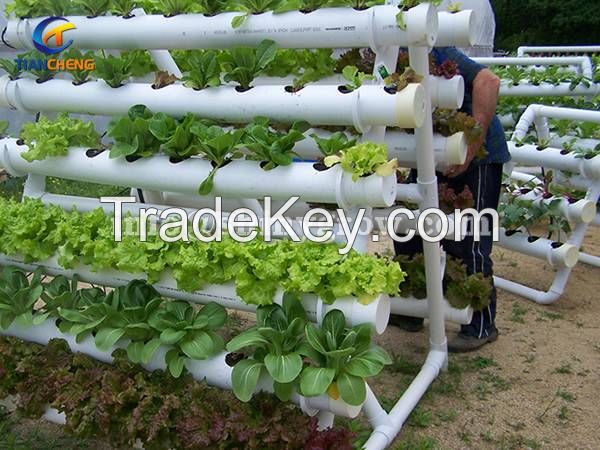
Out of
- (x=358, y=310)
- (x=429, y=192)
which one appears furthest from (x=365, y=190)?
(x=429, y=192)

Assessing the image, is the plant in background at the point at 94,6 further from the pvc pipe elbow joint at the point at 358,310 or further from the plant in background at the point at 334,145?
the pvc pipe elbow joint at the point at 358,310

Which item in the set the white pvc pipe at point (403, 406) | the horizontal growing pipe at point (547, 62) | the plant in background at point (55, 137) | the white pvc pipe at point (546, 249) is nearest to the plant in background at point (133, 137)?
the plant in background at point (55, 137)

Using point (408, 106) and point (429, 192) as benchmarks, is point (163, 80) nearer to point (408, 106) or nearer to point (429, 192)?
point (408, 106)

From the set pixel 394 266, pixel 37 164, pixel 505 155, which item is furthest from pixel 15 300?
pixel 505 155

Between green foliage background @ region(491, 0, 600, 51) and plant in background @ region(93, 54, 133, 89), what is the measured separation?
28.9 metres

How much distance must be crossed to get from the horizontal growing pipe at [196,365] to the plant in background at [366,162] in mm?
735

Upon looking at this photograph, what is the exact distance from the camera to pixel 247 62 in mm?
2504

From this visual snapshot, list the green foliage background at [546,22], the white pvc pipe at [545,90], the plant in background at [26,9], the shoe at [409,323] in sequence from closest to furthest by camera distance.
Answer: the plant in background at [26,9] < the shoe at [409,323] < the white pvc pipe at [545,90] < the green foliage background at [546,22]

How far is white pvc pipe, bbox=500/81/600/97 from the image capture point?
23.0 ft

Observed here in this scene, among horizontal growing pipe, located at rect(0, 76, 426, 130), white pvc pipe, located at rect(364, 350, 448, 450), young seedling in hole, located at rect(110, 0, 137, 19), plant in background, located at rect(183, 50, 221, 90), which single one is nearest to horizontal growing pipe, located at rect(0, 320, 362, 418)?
white pvc pipe, located at rect(364, 350, 448, 450)

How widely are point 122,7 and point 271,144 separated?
104 centimetres

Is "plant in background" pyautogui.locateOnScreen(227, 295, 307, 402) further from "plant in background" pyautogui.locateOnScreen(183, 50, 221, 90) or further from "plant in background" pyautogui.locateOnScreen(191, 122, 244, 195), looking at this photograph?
"plant in background" pyautogui.locateOnScreen(183, 50, 221, 90)

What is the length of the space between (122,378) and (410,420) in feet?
4.62

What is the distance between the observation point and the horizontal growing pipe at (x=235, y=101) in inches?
87.7
